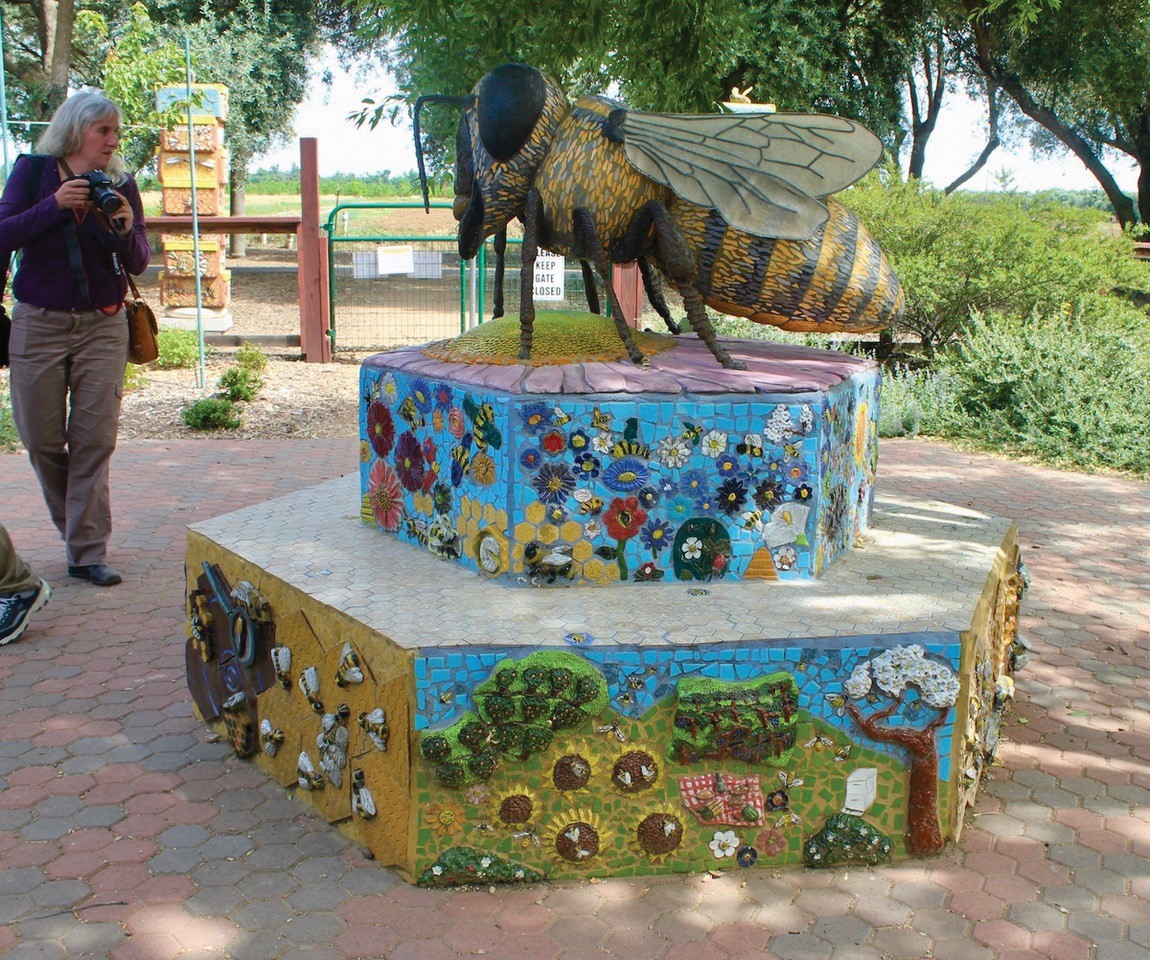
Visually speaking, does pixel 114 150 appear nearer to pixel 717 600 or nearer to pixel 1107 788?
pixel 717 600

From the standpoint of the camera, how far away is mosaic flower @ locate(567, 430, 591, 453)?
296 centimetres

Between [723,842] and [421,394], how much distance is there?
1.58m

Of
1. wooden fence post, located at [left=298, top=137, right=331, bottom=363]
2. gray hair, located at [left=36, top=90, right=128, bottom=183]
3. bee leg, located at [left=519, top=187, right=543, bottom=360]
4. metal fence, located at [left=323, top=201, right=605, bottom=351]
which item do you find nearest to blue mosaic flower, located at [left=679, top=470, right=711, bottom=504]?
bee leg, located at [left=519, top=187, right=543, bottom=360]

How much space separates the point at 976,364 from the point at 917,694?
7.12 meters

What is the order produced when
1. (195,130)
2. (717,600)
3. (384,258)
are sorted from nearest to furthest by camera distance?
1. (717,600)
2. (195,130)
3. (384,258)

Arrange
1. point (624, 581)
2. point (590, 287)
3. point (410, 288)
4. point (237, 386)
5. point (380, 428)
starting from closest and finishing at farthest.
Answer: point (624, 581) → point (380, 428) → point (590, 287) → point (237, 386) → point (410, 288)

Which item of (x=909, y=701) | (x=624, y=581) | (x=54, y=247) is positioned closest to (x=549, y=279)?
(x=54, y=247)

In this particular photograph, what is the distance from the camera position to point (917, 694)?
2.63 m

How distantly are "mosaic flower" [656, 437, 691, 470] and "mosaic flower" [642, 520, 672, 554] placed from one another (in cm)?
17

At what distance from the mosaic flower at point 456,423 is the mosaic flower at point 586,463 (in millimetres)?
366

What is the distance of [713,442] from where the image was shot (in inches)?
118

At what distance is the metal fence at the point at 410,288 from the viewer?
1222 centimetres

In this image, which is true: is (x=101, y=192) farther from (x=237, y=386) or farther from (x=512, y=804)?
(x=237, y=386)

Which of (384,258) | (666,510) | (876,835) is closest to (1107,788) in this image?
(876,835)
